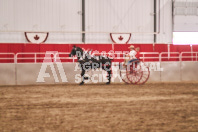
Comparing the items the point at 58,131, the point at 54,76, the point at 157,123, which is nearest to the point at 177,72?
the point at 54,76

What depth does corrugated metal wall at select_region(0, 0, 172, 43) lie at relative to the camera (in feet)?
68.3

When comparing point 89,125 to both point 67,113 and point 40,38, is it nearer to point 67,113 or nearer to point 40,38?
point 67,113

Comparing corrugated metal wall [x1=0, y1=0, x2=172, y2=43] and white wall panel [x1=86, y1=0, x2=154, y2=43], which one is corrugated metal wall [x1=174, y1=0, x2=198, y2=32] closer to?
corrugated metal wall [x1=0, y1=0, x2=172, y2=43]

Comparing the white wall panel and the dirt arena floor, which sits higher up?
the white wall panel

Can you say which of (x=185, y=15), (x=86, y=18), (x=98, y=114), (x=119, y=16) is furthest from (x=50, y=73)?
(x=185, y=15)

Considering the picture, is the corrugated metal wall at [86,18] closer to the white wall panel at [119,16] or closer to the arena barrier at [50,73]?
the white wall panel at [119,16]

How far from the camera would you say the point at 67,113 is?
22.0 ft

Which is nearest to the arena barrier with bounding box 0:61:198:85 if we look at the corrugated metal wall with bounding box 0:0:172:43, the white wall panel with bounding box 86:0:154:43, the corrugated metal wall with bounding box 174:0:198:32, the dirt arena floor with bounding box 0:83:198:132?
the dirt arena floor with bounding box 0:83:198:132

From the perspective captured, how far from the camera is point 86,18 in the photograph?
21.6 metres

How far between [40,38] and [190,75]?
9.61m

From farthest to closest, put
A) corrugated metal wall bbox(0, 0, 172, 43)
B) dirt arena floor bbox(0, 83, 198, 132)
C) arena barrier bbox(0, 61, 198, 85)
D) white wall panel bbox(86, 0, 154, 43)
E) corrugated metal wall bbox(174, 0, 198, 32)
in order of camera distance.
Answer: corrugated metal wall bbox(174, 0, 198, 32) < white wall panel bbox(86, 0, 154, 43) < corrugated metal wall bbox(0, 0, 172, 43) < arena barrier bbox(0, 61, 198, 85) < dirt arena floor bbox(0, 83, 198, 132)

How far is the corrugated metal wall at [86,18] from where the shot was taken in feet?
68.3

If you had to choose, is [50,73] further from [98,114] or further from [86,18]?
[98,114]

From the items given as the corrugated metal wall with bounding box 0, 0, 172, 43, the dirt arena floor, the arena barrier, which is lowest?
the dirt arena floor
